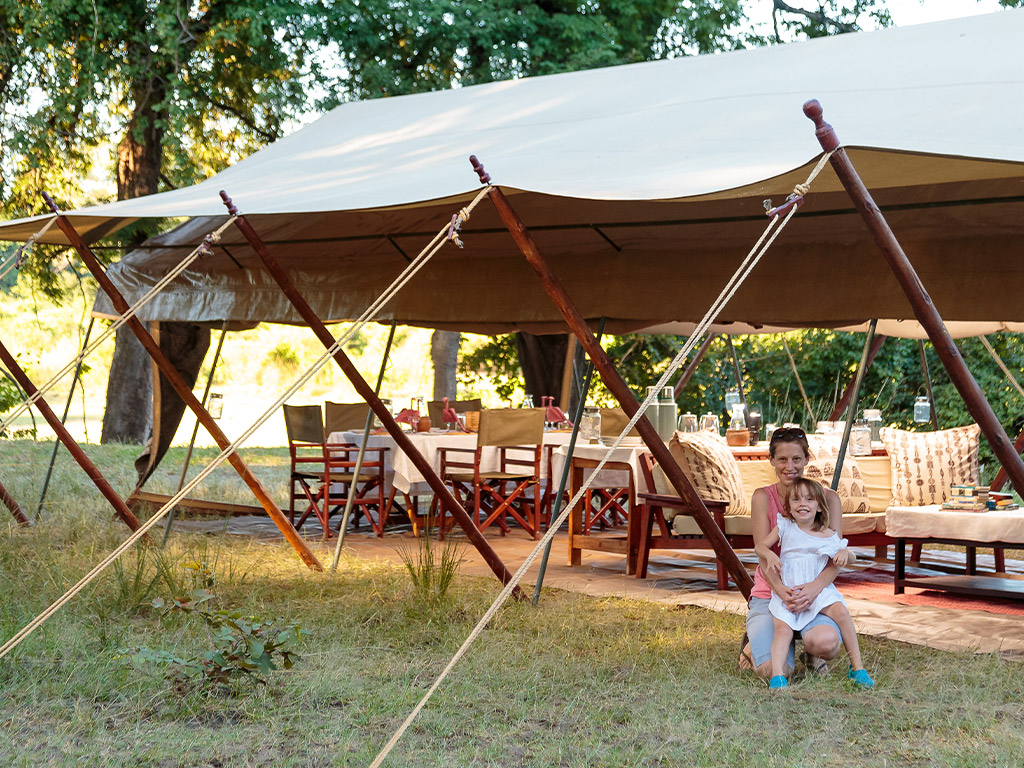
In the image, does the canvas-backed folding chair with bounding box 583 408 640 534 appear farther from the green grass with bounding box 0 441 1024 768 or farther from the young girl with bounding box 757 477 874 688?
the young girl with bounding box 757 477 874 688

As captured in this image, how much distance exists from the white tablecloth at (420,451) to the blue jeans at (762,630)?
11.8 ft

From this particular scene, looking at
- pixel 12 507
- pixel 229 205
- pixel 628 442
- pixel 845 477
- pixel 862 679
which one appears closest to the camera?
pixel 862 679

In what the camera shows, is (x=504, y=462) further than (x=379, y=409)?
Yes

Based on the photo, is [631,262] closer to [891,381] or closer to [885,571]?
[885,571]

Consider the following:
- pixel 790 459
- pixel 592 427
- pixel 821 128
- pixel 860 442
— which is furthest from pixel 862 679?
pixel 592 427

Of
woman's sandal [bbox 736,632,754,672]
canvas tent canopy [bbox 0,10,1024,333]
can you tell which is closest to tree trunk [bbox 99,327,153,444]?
canvas tent canopy [bbox 0,10,1024,333]

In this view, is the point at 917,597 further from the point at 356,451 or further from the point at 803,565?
the point at 356,451

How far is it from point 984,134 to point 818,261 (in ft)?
5.55

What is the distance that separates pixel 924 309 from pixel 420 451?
4.54 meters

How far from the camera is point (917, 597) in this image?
5.89 metres

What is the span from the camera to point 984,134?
380 cm

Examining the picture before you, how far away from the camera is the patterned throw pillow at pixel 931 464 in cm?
673

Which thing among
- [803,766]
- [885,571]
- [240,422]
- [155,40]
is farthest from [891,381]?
[240,422]

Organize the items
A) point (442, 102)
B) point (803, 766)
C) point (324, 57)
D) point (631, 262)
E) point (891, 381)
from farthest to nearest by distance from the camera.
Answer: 1. point (324, 57)
2. point (891, 381)
3. point (442, 102)
4. point (631, 262)
5. point (803, 766)
